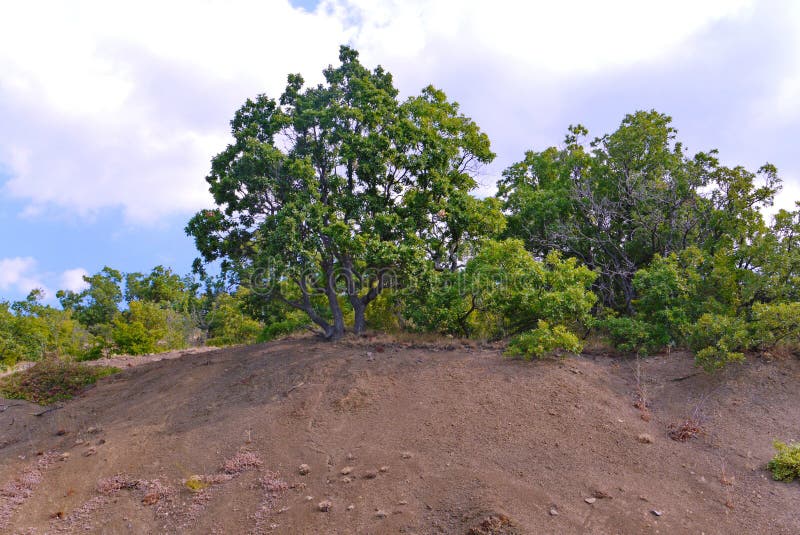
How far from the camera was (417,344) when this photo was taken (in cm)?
1232

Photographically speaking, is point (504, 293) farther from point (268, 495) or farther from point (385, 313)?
point (268, 495)

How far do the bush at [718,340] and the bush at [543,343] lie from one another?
82.9 inches

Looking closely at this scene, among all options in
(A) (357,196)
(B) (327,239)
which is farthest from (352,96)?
(B) (327,239)

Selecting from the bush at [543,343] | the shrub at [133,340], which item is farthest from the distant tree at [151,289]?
the bush at [543,343]

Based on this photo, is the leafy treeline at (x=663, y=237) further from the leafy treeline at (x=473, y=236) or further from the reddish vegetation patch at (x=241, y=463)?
the reddish vegetation patch at (x=241, y=463)

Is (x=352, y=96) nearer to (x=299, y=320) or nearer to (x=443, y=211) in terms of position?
(x=443, y=211)

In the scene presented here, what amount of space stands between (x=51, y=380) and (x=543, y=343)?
12377 millimetres

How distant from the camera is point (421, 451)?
8.06 metres

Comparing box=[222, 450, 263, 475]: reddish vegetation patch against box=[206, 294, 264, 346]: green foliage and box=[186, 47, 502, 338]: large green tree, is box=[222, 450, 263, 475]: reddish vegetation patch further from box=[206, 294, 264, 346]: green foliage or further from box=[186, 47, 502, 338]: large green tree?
box=[206, 294, 264, 346]: green foliage

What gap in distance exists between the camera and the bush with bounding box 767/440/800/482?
7.29 m

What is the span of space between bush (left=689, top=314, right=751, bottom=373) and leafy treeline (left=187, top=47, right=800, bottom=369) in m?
0.03

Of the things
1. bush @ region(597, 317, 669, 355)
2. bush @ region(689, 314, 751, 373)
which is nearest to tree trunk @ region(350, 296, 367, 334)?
bush @ region(597, 317, 669, 355)

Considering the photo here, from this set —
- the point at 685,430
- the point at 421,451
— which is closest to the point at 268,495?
the point at 421,451

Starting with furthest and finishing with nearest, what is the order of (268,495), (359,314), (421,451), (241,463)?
(359,314) → (241,463) → (421,451) → (268,495)
